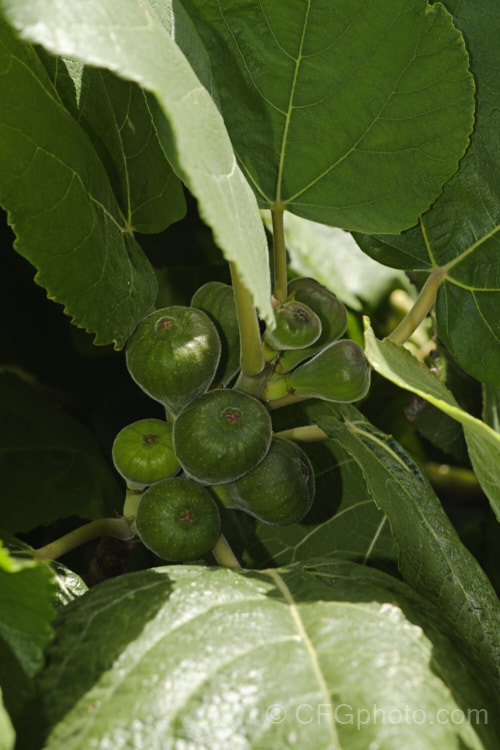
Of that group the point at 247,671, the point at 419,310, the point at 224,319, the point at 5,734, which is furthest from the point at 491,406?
the point at 5,734

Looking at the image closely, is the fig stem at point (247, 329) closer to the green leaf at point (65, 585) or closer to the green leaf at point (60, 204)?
the green leaf at point (60, 204)

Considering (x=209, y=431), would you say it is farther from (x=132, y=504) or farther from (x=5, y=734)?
(x=5, y=734)

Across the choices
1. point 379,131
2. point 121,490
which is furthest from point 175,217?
point 121,490

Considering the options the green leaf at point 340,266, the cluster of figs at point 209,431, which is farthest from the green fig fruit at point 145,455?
the green leaf at point 340,266

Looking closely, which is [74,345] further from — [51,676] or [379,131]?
[51,676]

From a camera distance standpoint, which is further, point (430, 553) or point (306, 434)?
point (306, 434)

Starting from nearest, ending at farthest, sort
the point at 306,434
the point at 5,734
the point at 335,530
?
the point at 5,734, the point at 306,434, the point at 335,530
